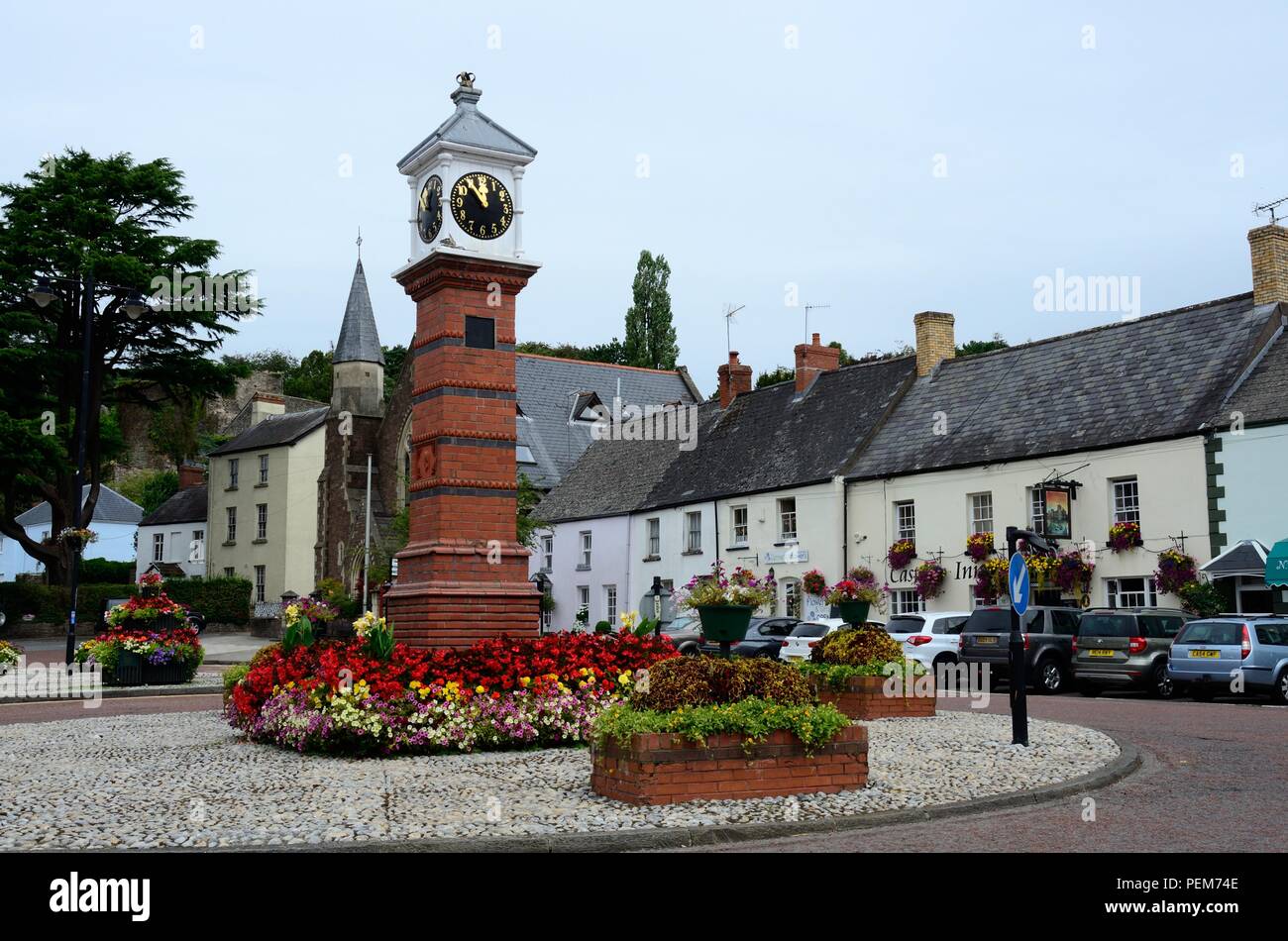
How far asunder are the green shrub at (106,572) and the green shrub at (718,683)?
57.2m

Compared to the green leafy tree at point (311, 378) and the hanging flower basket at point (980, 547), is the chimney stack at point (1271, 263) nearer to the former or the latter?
the hanging flower basket at point (980, 547)

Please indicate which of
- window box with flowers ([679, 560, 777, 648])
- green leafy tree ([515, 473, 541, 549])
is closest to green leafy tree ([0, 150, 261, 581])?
green leafy tree ([515, 473, 541, 549])

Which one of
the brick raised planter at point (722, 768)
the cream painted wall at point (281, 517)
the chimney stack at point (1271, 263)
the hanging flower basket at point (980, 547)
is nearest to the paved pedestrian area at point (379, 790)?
the brick raised planter at point (722, 768)

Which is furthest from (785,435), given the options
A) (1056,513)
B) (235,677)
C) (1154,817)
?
(1154,817)

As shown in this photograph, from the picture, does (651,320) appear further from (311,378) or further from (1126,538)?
(1126,538)

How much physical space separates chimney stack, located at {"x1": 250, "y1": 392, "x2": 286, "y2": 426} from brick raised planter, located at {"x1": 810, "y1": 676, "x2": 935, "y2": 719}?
180 feet

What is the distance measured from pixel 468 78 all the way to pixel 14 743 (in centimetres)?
982

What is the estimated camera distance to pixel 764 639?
29.2m

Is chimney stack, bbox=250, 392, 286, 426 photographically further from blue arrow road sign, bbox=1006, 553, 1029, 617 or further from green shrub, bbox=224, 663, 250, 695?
blue arrow road sign, bbox=1006, 553, 1029, 617

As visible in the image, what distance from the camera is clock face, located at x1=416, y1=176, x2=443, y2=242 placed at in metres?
14.7

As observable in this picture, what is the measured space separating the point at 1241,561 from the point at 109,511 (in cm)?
7241

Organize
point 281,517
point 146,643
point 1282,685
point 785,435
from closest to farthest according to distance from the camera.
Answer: point 1282,685
point 146,643
point 785,435
point 281,517

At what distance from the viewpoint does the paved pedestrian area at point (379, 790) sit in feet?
27.3
